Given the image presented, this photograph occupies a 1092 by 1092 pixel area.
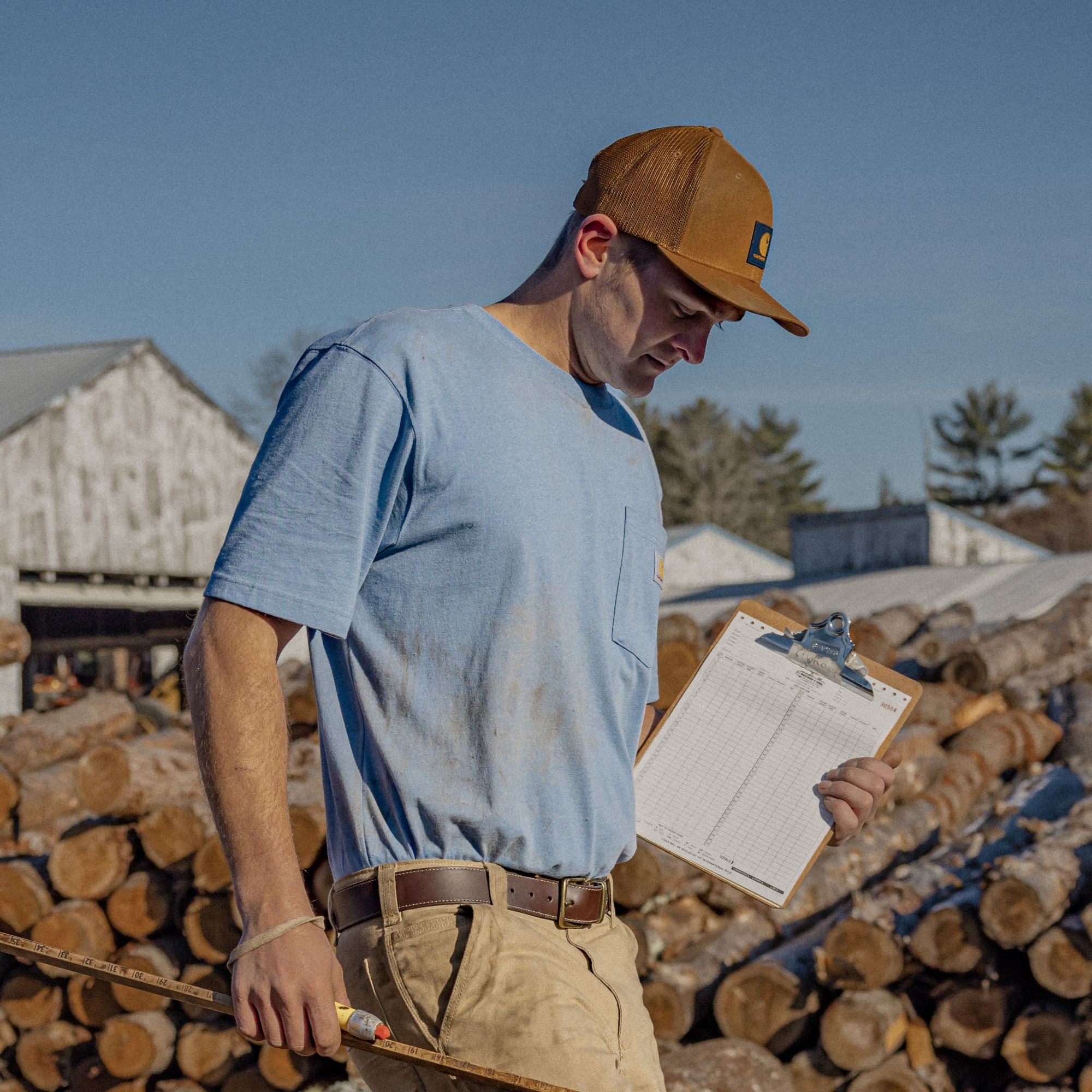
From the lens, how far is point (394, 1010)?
1.99 m

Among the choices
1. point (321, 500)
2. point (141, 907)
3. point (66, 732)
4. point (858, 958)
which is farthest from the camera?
point (66, 732)

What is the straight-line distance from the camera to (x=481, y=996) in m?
1.95

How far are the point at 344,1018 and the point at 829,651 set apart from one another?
1420mm

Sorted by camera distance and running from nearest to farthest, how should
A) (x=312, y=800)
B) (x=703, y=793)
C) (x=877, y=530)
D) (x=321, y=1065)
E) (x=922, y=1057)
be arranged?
(x=703, y=793), (x=922, y=1057), (x=321, y=1065), (x=312, y=800), (x=877, y=530)

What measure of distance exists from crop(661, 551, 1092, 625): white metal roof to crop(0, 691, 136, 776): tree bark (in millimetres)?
6866

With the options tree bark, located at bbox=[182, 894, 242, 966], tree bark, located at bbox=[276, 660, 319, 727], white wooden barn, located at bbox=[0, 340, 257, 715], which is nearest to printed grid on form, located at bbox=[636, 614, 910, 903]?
tree bark, located at bbox=[182, 894, 242, 966]

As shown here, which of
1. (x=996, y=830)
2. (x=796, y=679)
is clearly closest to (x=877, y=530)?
(x=996, y=830)

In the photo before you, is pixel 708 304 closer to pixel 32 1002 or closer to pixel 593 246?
pixel 593 246

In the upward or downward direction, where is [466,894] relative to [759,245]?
downward

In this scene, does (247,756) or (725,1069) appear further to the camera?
(725,1069)

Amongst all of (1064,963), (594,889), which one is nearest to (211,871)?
(1064,963)

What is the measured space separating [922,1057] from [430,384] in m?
3.94

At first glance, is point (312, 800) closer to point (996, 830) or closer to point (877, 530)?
point (996, 830)

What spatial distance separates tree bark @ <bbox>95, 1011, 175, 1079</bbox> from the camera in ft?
17.7
